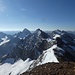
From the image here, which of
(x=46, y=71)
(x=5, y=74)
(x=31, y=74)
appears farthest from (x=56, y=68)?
(x=5, y=74)

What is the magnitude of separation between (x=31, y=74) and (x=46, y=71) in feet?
9.60

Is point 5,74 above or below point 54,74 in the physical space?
below

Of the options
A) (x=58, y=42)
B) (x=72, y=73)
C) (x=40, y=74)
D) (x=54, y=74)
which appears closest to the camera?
(x=72, y=73)

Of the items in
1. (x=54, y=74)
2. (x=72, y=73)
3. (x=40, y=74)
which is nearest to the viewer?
(x=72, y=73)

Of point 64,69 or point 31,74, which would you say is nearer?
point 64,69

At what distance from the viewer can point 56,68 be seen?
31.6m

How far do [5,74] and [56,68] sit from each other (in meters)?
153

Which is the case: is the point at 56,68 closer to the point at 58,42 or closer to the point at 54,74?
the point at 54,74

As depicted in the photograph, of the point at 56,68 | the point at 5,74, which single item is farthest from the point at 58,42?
the point at 56,68

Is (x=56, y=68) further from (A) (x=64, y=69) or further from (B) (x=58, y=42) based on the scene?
(B) (x=58, y=42)

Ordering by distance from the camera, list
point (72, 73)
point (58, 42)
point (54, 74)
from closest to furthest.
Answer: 1. point (72, 73)
2. point (54, 74)
3. point (58, 42)

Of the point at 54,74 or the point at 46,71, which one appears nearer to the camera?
the point at 54,74

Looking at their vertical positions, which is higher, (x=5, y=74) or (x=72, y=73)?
(x=72, y=73)

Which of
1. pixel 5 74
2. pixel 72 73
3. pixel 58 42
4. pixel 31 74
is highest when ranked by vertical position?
pixel 72 73
